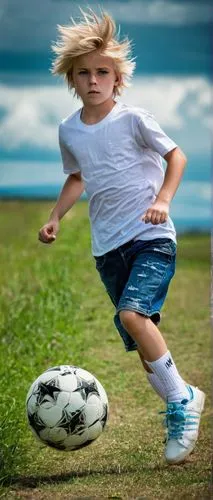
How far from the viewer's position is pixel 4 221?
58.7ft

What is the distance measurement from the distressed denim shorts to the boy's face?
70 cm

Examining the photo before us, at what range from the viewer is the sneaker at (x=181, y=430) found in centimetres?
498

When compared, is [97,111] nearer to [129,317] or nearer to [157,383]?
[129,317]

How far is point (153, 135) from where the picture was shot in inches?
201

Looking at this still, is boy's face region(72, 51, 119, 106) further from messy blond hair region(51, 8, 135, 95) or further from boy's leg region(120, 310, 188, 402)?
boy's leg region(120, 310, 188, 402)

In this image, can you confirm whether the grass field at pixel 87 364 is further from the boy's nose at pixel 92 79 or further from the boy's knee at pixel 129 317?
the boy's nose at pixel 92 79

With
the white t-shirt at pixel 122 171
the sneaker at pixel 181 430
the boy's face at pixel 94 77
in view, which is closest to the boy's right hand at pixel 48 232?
the white t-shirt at pixel 122 171

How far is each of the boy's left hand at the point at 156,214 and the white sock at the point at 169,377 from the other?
649mm

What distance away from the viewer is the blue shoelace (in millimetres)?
4996

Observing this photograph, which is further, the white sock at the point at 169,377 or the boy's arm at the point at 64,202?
the boy's arm at the point at 64,202

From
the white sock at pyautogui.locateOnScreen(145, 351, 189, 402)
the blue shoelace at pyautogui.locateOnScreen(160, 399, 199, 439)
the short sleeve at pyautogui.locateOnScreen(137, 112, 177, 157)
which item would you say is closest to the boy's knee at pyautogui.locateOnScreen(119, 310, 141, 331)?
the white sock at pyautogui.locateOnScreen(145, 351, 189, 402)

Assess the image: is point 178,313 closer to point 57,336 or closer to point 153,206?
point 57,336

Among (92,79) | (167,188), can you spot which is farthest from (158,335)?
(92,79)

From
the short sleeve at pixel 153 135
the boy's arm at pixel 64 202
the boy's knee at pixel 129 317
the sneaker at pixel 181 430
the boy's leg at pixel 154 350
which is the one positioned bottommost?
the sneaker at pixel 181 430
